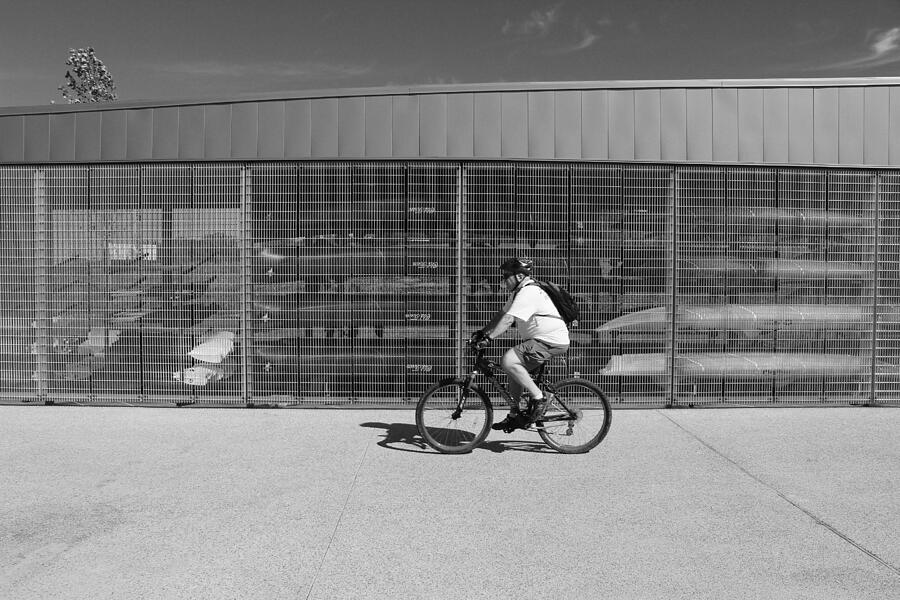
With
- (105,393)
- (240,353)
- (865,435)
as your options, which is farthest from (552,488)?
(105,393)

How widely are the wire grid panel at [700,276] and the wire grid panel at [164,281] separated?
18.1 feet

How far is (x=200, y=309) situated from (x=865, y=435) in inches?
278

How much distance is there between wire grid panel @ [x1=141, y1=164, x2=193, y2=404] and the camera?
741 centimetres

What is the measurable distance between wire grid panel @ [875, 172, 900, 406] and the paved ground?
1.33 m

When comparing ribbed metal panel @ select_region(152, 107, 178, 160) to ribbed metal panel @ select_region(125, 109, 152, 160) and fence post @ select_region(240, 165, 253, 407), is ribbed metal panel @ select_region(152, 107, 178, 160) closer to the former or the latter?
ribbed metal panel @ select_region(125, 109, 152, 160)

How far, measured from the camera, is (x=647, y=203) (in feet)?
24.2

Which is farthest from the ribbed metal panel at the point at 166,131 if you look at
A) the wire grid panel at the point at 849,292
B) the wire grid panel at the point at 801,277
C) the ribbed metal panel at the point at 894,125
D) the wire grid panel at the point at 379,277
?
the ribbed metal panel at the point at 894,125

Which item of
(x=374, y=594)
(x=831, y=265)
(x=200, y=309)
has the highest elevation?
(x=831, y=265)

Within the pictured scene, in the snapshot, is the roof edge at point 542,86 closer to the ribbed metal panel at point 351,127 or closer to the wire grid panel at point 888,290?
the ribbed metal panel at point 351,127

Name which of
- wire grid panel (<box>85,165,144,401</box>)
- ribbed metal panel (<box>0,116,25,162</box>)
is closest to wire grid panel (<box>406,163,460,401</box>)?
wire grid panel (<box>85,165,144,401</box>)

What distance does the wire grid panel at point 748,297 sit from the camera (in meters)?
7.41

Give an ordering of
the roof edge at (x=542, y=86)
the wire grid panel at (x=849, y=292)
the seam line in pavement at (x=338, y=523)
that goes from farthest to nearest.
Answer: the roof edge at (x=542, y=86)
the wire grid panel at (x=849, y=292)
the seam line in pavement at (x=338, y=523)

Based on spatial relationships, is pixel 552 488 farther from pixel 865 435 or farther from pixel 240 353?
pixel 240 353

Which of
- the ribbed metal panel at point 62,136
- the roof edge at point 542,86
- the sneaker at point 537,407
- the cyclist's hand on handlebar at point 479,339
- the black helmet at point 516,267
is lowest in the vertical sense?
the sneaker at point 537,407
